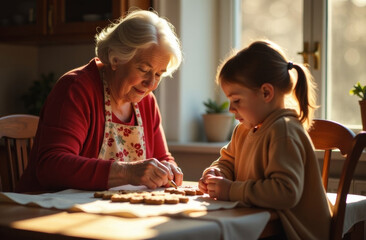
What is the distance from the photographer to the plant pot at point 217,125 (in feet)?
10.5

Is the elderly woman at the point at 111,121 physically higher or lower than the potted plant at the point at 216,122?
higher

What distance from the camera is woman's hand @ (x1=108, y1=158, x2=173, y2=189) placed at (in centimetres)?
173

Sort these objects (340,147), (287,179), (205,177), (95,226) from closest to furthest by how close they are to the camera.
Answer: (95,226) → (287,179) → (205,177) → (340,147)

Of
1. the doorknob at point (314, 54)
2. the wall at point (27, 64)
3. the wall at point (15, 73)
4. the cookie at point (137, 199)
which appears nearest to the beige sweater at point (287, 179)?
the cookie at point (137, 199)

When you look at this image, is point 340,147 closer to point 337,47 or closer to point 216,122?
point 337,47

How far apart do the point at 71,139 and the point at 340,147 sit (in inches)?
33.9

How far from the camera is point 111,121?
80.4 inches

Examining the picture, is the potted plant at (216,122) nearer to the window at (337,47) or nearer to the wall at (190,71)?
the wall at (190,71)

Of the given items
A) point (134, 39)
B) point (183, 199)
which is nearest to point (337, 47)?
point (134, 39)

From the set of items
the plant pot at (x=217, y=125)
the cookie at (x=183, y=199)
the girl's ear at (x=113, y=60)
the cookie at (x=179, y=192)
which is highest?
the girl's ear at (x=113, y=60)

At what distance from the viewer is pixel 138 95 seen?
211cm

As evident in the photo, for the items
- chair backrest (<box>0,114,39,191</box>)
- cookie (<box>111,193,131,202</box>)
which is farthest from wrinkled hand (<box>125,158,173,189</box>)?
chair backrest (<box>0,114,39,191</box>)

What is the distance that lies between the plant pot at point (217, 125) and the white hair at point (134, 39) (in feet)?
3.60

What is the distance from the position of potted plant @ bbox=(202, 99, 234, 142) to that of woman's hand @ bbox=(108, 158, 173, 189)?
4.86ft
